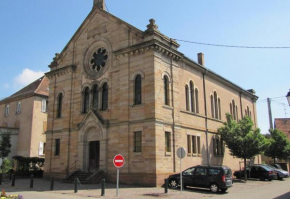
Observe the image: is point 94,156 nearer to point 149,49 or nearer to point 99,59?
point 99,59

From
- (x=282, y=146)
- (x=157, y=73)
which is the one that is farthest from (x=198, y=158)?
(x=282, y=146)

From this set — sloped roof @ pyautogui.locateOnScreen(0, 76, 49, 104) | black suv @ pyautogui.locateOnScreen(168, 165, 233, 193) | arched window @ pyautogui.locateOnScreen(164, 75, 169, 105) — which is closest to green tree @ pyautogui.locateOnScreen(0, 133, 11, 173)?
sloped roof @ pyautogui.locateOnScreen(0, 76, 49, 104)

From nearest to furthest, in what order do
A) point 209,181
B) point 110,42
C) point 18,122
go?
1. point 209,181
2. point 110,42
3. point 18,122

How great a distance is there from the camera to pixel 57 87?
29.6 meters

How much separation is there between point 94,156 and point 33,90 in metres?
20.5

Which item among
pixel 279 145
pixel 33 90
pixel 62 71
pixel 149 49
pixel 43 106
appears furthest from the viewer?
pixel 33 90

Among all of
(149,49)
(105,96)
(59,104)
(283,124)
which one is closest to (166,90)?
(149,49)

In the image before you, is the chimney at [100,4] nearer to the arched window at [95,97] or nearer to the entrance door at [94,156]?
the arched window at [95,97]

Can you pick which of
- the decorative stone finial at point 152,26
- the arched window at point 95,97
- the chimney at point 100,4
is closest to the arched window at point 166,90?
the decorative stone finial at point 152,26

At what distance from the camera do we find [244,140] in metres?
26.9

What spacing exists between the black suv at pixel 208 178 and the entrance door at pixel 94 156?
24.1 feet

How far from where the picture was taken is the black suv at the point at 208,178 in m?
18.2

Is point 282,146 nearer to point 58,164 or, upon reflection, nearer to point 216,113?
point 216,113

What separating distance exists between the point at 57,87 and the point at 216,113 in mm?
16678
